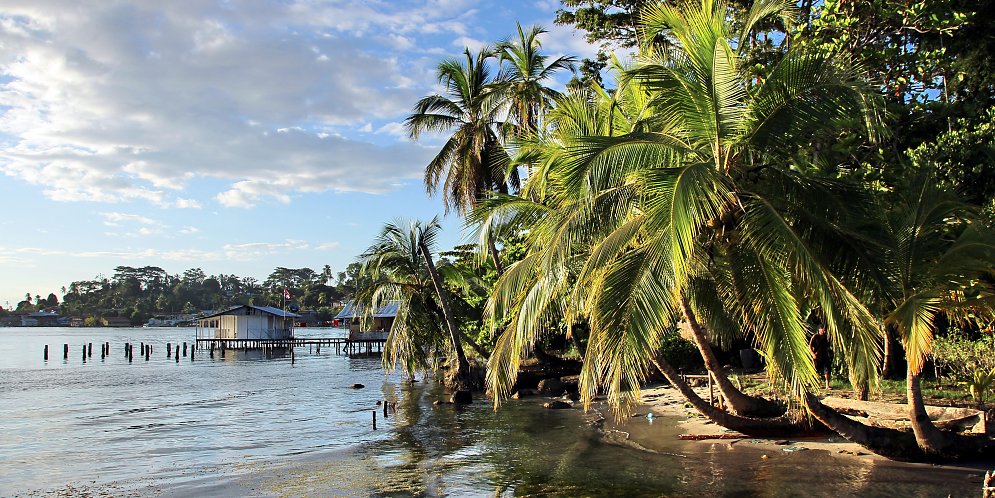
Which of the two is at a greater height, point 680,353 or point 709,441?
point 680,353

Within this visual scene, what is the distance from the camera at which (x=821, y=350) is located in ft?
54.0

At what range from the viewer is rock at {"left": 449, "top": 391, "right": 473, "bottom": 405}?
24719mm

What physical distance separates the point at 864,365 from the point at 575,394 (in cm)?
1708

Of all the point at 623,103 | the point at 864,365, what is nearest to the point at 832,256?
the point at 864,365

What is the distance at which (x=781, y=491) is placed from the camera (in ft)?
33.1

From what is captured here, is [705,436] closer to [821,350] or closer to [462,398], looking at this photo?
[821,350]

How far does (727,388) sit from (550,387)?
15.2 metres

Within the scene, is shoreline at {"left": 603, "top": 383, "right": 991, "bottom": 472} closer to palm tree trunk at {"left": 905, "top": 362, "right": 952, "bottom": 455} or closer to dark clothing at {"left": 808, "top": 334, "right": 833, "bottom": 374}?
palm tree trunk at {"left": 905, "top": 362, "right": 952, "bottom": 455}

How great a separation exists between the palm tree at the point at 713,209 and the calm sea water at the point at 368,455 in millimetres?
3094

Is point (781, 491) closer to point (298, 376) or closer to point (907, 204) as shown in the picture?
point (907, 204)

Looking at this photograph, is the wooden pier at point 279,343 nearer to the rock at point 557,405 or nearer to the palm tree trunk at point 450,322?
the palm tree trunk at point 450,322

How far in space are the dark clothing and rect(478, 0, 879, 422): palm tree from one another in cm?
751

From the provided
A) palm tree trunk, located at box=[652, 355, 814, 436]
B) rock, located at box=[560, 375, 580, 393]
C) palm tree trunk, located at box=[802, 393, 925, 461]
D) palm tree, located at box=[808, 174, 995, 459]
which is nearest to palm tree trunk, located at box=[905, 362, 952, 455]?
palm tree, located at box=[808, 174, 995, 459]

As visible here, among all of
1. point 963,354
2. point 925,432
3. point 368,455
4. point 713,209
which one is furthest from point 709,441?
point 368,455
